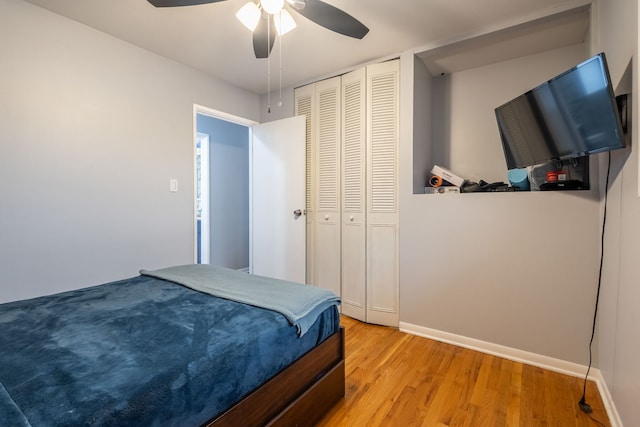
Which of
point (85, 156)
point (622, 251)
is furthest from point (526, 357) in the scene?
point (85, 156)

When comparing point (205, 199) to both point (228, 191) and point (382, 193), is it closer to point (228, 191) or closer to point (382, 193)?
point (228, 191)

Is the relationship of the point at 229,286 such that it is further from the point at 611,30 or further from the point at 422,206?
the point at 611,30

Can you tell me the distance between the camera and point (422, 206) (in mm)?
2502

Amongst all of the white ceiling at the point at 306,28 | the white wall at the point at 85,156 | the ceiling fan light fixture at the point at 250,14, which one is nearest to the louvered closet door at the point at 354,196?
the white ceiling at the point at 306,28

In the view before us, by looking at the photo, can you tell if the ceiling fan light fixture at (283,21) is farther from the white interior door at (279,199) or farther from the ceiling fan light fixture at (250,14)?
the white interior door at (279,199)

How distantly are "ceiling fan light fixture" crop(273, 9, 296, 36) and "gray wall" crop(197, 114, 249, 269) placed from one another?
254 centimetres

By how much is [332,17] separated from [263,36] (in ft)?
1.59

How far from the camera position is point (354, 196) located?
2859 millimetres

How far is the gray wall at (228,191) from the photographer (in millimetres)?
4129

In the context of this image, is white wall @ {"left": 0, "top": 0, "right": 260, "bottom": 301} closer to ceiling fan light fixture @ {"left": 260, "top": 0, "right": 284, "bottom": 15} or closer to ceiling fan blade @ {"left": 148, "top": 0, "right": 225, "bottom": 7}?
ceiling fan blade @ {"left": 148, "top": 0, "right": 225, "bottom": 7}

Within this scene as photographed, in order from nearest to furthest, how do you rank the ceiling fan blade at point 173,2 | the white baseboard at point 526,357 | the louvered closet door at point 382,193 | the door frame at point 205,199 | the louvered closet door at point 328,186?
the ceiling fan blade at point 173,2 → the white baseboard at point 526,357 → the louvered closet door at point 382,193 → the louvered closet door at point 328,186 → the door frame at point 205,199

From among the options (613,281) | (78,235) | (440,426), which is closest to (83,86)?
(78,235)

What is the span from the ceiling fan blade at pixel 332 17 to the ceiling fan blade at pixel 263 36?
0.26 m

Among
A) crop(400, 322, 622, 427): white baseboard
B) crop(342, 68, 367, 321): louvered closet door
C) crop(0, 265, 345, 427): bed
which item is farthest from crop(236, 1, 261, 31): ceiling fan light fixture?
crop(400, 322, 622, 427): white baseboard
